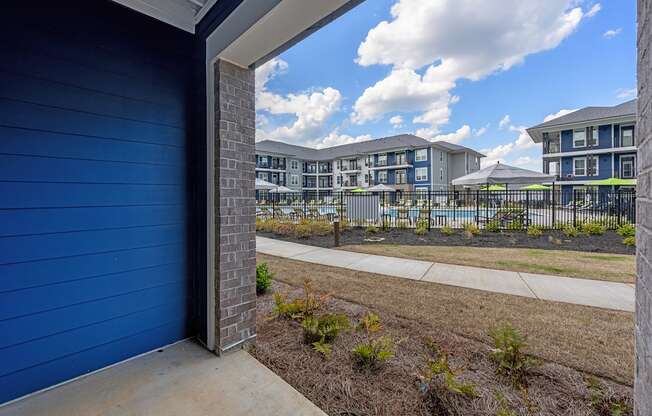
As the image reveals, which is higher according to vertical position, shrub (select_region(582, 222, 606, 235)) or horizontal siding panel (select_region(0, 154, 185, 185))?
horizontal siding panel (select_region(0, 154, 185, 185))

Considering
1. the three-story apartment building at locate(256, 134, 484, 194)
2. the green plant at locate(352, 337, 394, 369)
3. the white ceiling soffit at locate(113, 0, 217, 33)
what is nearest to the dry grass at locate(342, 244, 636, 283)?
the green plant at locate(352, 337, 394, 369)

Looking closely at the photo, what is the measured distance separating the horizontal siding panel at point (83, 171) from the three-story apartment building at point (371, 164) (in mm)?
34439

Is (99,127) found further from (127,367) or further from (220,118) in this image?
(127,367)

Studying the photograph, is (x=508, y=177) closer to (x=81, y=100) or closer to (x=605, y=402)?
(x=605, y=402)

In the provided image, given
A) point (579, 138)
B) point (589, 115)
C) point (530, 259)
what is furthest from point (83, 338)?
point (589, 115)

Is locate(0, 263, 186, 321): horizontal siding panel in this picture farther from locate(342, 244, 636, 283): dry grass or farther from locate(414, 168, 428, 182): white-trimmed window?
locate(414, 168, 428, 182): white-trimmed window

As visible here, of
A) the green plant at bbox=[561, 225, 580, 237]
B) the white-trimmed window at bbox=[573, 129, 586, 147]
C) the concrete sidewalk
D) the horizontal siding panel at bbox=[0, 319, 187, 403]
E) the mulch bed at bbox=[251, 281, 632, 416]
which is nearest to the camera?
the mulch bed at bbox=[251, 281, 632, 416]

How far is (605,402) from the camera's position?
1890mm

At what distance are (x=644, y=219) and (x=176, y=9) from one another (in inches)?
136

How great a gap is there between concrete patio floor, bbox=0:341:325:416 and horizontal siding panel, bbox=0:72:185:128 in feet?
7.06

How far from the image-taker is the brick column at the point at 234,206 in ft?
8.46

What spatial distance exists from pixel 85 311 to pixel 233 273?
1149 mm

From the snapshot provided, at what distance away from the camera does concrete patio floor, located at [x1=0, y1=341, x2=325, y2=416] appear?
6.30 feet


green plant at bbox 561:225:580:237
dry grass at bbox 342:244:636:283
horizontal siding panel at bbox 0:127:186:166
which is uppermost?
horizontal siding panel at bbox 0:127:186:166
